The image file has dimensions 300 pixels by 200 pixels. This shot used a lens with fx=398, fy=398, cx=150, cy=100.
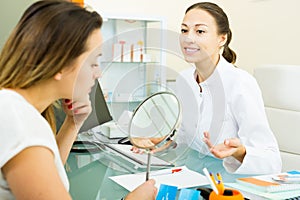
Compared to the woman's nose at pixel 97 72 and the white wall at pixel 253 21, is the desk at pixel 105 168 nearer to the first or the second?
the woman's nose at pixel 97 72

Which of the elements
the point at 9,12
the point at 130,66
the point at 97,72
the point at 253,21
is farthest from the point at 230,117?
the point at 253,21

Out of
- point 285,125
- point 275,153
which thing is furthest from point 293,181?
point 285,125

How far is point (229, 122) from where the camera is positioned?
156 cm

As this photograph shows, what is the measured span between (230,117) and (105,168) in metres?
0.54

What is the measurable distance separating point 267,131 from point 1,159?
988mm

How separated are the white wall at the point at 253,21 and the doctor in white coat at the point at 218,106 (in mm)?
1055

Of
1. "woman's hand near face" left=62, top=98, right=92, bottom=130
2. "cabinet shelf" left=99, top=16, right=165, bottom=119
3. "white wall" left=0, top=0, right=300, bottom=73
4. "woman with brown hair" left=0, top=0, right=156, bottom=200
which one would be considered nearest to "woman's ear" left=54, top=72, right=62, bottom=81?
"woman with brown hair" left=0, top=0, right=156, bottom=200

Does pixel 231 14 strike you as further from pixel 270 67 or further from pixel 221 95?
pixel 221 95

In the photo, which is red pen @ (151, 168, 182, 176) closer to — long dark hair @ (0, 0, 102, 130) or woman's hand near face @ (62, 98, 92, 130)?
woman's hand near face @ (62, 98, 92, 130)

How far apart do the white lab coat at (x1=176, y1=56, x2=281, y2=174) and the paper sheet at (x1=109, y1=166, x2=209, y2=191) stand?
0.10 metres

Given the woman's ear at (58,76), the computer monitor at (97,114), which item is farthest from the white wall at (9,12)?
the woman's ear at (58,76)

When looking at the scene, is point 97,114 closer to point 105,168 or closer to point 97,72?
point 105,168

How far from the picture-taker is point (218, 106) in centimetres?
111

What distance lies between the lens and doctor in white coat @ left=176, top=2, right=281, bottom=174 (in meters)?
1.03
